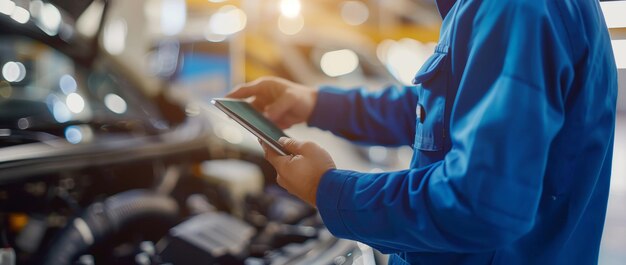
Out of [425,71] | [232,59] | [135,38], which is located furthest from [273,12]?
[425,71]

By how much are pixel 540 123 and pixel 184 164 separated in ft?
4.28

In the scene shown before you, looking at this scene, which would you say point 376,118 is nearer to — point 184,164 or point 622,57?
point 622,57

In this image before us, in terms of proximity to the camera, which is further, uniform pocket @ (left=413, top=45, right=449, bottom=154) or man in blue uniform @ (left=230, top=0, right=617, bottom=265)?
uniform pocket @ (left=413, top=45, right=449, bottom=154)

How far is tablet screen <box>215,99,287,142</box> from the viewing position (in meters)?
0.82

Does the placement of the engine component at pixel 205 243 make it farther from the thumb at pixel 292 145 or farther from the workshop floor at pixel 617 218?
the workshop floor at pixel 617 218

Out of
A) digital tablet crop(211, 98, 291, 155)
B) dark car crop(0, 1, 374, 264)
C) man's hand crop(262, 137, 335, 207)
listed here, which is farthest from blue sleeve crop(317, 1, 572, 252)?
dark car crop(0, 1, 374, 264)

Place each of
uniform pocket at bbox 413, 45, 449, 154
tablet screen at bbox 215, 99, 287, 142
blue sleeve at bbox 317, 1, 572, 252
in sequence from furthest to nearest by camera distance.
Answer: tablet screen at bbox 215, 99, 287, 142 → uniform pocket at bbox 413, 45, 449, 154 → blue sleeve at bbox 317, 1, 572, 252

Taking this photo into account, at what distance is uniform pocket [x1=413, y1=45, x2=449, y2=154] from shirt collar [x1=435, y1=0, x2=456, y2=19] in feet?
0.26

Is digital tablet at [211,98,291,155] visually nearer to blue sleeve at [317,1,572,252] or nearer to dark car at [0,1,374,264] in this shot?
blue sleeve at [317,1,572,252]

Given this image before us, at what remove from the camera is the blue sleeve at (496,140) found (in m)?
0.56

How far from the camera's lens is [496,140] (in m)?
0.56

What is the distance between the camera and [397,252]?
79 centimetres

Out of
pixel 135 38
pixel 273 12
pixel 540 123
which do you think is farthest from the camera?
pixel 273 12

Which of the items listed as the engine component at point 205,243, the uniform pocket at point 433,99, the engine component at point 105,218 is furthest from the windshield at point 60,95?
the uniform pocket at point 433,99
